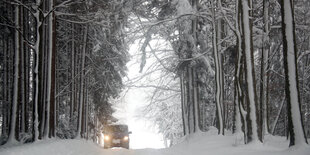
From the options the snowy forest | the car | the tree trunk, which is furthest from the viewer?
the car

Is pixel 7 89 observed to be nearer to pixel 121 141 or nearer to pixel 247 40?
pixel 121 141

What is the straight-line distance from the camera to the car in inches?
912

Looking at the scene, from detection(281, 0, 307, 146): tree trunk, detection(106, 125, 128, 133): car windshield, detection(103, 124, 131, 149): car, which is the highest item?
detection(281, 0, 307, 146): tree trunk

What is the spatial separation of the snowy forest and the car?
6.94 feet

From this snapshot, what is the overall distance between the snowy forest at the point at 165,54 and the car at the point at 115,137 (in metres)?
2.12

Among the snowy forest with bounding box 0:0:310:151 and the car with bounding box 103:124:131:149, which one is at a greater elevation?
the snowy forest with bounding box 0:0:310:151

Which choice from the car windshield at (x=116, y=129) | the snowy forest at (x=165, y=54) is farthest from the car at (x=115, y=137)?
the snowy forest at (x=165, y=54)

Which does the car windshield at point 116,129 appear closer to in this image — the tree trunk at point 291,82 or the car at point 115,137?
the car at point 115,137

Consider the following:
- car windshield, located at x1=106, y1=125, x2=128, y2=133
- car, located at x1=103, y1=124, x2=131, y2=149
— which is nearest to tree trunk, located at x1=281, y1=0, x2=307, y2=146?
car, located at x1=103, y1=124, x2=131, y2=149

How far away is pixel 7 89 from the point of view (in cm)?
1948

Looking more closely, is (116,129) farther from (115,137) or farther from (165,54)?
(165,54)

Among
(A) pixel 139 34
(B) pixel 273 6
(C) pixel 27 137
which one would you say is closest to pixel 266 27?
(B) pixel 273 6

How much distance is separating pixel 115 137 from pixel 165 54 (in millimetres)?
6349

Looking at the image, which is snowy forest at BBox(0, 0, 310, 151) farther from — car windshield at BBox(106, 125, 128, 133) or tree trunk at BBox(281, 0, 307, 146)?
car windshield at BBox(106, 125, 128, 133)
